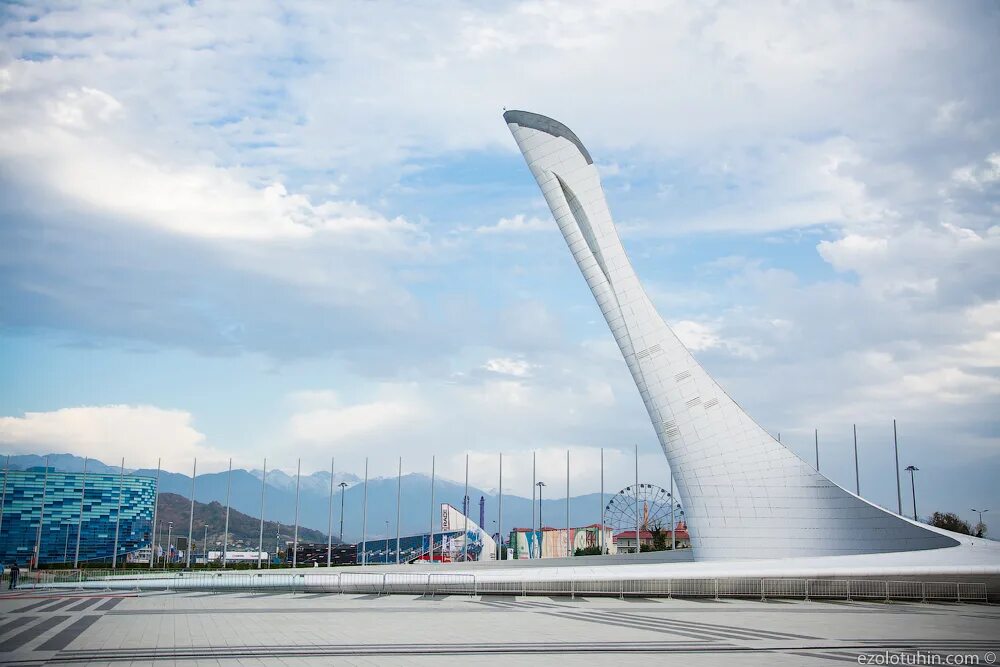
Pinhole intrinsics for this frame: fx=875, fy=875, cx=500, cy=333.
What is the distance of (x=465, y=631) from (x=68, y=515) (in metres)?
76.0

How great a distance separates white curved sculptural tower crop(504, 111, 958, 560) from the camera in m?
Result: 22.9

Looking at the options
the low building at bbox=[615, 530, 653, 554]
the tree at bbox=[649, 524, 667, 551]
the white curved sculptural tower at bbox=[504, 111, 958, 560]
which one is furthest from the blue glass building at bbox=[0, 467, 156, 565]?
the white curved sculptural tower at bbox=[504, 111, 958, 560]

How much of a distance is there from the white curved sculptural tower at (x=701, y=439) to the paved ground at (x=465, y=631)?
5.40m

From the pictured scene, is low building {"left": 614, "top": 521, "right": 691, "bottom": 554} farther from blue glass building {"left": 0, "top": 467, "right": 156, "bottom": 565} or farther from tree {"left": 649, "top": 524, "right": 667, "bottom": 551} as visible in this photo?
blue glass building {"left": 0, "top": 467, "right": 156, "bottom": 565}

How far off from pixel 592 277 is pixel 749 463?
6.77 meters

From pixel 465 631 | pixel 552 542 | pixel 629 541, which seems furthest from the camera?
pixel 629 541

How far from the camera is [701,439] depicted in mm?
24109

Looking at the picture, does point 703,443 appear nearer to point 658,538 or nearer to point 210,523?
point 658,538

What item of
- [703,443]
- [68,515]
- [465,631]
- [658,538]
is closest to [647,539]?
[658,538]

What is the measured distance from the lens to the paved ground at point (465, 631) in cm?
917

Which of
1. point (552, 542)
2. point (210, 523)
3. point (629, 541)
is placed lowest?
point (210, 523)

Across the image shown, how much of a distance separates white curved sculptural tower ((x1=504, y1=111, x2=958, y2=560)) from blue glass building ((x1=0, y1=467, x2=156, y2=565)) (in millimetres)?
50958

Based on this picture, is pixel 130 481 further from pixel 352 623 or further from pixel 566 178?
pixel 352 623

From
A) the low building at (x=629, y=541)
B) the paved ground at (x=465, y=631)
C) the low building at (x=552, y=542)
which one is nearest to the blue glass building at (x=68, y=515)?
the low building at (x=552, y=542)
